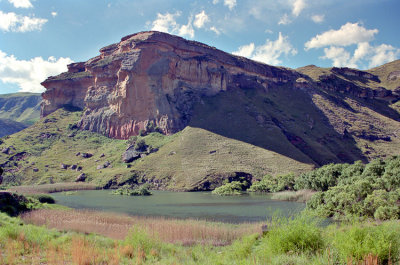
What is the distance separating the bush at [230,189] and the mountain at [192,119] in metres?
4.92

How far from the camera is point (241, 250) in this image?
44.1ft

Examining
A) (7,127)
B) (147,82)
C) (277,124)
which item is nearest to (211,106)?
(277,124)

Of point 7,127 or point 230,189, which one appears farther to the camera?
point 7,127

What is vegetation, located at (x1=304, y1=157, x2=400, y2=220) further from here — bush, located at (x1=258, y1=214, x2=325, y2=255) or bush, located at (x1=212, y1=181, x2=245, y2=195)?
bush, located at (x1=212, y1=181, x2=245, y2=195)

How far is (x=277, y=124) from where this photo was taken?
103188 mm

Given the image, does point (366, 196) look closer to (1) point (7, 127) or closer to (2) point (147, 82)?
(2) point (147, 82)

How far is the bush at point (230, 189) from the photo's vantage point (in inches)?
2479

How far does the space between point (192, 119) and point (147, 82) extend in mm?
20001

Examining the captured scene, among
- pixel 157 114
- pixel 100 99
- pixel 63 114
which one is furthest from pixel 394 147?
pixel 63 114

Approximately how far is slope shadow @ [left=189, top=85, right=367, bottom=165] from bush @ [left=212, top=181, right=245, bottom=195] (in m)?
21.0

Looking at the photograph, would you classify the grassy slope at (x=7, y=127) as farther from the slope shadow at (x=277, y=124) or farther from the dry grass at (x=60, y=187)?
the dry grass at (x=60, y=187)

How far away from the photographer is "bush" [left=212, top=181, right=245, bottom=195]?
6297 centimetres

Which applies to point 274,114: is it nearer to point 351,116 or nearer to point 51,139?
point 351,116

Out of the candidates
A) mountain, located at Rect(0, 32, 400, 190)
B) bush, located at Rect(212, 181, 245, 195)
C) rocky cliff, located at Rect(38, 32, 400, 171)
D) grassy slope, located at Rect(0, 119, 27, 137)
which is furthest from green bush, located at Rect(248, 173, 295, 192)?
grassy slope, located at Rect(0, 119, 27, 137)
